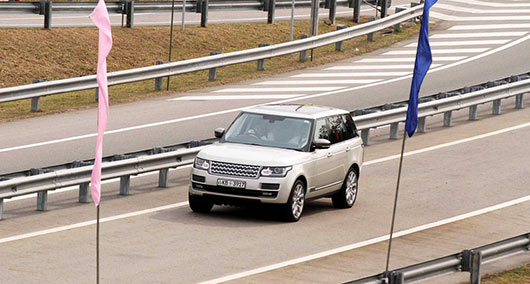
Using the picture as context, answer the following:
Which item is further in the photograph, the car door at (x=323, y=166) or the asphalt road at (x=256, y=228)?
the car door at (x=323, y=166)

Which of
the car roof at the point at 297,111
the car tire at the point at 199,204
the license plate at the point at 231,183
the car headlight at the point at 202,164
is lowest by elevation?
the car tire at the point at 199,204

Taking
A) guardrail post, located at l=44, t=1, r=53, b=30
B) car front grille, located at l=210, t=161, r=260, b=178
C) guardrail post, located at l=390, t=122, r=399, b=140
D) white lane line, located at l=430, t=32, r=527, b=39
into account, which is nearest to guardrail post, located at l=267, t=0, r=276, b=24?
white lane line, located at l=430, t=32, r=527, b=39

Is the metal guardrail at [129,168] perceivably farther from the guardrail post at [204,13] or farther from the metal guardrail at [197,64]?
the guardrail post at [204,13]

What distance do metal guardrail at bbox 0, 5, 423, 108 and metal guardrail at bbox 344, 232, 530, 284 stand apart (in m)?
12.4

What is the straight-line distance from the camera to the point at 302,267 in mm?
13266

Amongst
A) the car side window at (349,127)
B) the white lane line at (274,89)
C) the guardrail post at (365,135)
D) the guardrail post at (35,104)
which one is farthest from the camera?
the white lane line at (274,89)

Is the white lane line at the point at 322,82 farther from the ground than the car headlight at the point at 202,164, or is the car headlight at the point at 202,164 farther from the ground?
the car headlight at the point at 202,164

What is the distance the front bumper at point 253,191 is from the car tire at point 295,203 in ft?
0.32

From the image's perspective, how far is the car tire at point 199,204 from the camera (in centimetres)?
1591

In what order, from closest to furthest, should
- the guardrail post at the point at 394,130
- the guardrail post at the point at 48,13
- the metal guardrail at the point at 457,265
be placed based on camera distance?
the metal guardrail at the point at 457,265 < the guardrail post at the point at 394,130 < the guardrail post at the point at 48,13

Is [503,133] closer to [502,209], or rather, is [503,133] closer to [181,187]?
[502,209]

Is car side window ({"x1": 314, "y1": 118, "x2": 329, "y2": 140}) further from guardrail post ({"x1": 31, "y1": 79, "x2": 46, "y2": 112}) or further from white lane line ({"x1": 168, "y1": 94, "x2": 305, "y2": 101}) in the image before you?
white lane line ({"x1": 168, "y1": 94, "x2": 305, "y2": 101})

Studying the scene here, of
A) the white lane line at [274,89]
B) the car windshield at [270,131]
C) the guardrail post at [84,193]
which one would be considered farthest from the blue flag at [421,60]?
the white lane line at [274,89]

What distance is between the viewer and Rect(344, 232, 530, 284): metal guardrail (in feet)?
35.4
